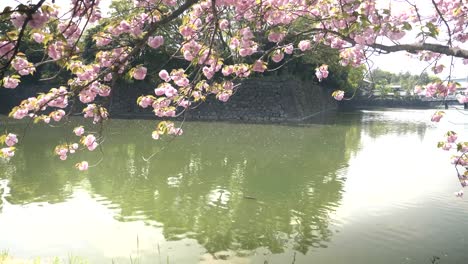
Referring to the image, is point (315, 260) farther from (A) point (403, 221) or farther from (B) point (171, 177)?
(B) point (171, 177)

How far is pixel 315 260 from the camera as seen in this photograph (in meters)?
5.13

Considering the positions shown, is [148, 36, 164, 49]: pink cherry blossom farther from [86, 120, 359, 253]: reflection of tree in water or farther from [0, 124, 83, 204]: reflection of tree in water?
[0, 124, 83, 204]: reflection of tree in water

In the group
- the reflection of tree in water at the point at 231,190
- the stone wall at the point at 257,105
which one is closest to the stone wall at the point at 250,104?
the stone wall at the point at 257,105

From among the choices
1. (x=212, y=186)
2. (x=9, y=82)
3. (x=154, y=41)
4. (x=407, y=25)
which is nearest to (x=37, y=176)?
(x=212, y=186)

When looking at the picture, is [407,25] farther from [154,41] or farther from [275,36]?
[154,41]

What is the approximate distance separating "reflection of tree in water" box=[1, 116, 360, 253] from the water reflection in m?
0.02

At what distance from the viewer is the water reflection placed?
19.8 ft

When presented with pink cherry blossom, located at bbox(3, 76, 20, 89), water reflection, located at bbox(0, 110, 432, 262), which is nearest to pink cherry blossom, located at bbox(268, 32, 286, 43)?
pink cherry blossom, located at bbox(3, 76, 20, 89)

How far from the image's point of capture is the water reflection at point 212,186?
6.04 meters

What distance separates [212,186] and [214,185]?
87mm

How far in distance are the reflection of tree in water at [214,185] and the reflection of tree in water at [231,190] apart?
0.05 feet

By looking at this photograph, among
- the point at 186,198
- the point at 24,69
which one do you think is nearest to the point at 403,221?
the point at 186,198

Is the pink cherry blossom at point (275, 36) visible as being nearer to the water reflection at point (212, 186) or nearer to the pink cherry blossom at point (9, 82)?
the pink cherry blossom at point (9, 82)

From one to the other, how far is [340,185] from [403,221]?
240 centimetres
